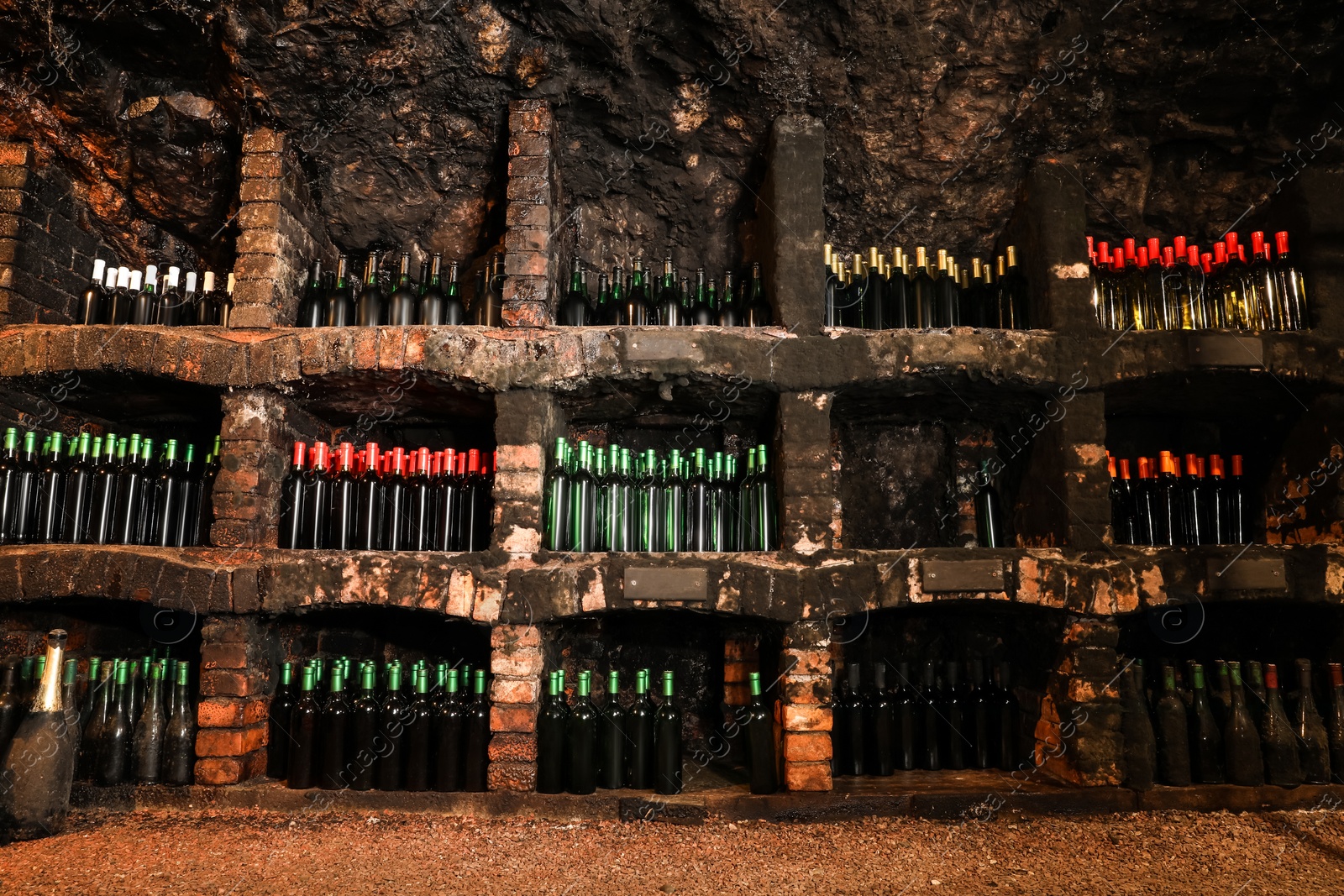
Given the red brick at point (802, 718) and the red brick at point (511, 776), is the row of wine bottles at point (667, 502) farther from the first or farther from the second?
the red brick at point (511, 776)

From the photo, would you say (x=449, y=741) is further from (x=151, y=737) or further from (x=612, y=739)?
(x=151, y=737)

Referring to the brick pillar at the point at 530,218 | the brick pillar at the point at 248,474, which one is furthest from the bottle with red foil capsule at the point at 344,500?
the brick pillar at the point at 530,218

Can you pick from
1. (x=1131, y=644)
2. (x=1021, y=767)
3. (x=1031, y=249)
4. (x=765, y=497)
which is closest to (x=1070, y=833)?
(x=1021, y=767)

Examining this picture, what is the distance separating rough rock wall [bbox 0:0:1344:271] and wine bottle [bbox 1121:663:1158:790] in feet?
8.81

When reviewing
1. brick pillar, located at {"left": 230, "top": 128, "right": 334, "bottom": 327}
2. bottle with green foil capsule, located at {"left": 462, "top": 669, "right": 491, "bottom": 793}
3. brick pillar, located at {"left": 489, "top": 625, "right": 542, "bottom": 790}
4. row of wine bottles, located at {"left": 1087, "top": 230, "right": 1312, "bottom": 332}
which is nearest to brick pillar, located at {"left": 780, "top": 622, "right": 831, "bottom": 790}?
brick pillar, located at {"left": 489, "top": 625, "right": 542, "bottom": 790}

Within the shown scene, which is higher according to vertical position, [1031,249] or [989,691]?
[1031,249]

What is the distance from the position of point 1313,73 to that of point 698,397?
3.69m

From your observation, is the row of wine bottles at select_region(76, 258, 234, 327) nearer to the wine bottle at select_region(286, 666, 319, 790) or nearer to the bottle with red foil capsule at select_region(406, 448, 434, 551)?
the bottle with red foil capsule at select_region(406, 448, 434, 551)

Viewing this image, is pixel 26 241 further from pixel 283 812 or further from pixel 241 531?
pixel 283 812

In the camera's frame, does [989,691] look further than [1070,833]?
Yes

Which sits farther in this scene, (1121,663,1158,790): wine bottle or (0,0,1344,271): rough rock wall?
(0,0,1344,271): rough rock wall

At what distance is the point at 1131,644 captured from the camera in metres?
4.68

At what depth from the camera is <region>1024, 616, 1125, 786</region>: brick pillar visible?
3.76m

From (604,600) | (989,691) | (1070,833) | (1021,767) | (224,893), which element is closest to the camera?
(224,893)
